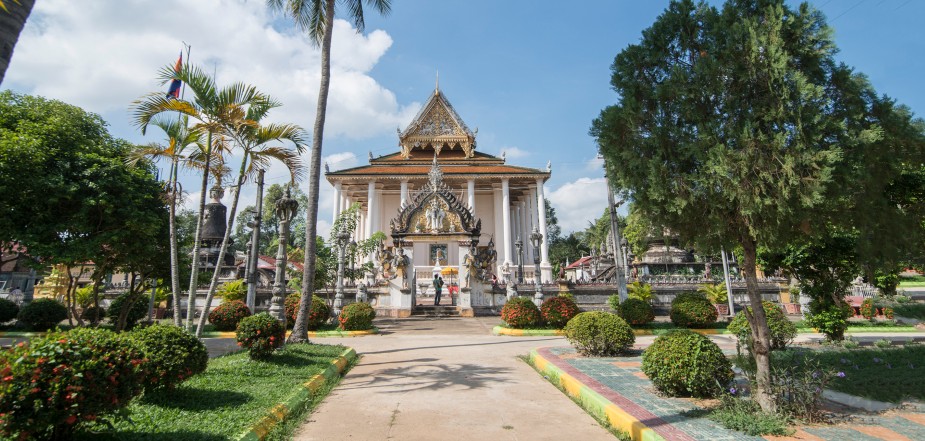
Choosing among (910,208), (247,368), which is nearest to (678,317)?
(910,208)

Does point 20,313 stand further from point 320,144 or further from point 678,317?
point 678,317

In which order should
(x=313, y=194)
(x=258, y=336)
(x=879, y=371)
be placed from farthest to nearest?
(x=313, y=194) → (x=258, y=336) → (x=879, y=371)

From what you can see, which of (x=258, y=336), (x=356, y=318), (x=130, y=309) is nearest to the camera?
(x=258, y=336)

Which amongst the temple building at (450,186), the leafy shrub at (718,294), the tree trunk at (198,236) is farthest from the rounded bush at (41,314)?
the leafy shrub at (718,294)

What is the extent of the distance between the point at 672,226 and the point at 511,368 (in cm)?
426

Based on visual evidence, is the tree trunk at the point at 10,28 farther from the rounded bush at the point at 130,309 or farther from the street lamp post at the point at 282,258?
the rounded bush at the point at 130,309

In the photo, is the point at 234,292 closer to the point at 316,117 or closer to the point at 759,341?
the point at 316,117

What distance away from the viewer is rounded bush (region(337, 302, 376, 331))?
42.3 ft

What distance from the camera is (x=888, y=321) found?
669 inches

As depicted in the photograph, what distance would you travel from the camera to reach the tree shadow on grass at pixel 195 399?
180 inches

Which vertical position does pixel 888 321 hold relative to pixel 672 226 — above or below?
below

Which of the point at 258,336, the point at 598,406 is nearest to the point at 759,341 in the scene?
the point at 598,406

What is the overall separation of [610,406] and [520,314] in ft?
26.6

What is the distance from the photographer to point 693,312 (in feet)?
43.3
